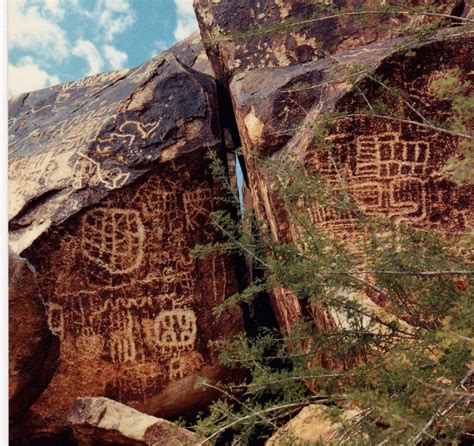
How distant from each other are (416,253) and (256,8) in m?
3.12

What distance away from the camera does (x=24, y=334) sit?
2.73 meters

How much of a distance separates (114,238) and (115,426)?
4.04ft

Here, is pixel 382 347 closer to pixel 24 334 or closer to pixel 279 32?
pixel 24 334

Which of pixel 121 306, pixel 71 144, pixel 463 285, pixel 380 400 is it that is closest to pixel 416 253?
pixel 380 400

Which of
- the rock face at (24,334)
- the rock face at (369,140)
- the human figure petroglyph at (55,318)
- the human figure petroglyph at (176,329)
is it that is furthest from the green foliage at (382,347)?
the human figure petroglyph at (55,318)

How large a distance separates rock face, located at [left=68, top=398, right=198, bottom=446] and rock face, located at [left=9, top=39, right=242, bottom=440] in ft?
2.19

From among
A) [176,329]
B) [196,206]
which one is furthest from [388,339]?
[196,206]

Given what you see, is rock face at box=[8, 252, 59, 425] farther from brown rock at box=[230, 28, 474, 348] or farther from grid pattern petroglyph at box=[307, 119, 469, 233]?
grid pattern petroglyph at box=[307, 119, 469, 233]

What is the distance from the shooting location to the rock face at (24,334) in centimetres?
271

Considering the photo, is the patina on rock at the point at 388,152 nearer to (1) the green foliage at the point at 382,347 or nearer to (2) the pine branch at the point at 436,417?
(1) the green foliage at the point at 382,347

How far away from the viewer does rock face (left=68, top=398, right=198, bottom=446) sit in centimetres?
357

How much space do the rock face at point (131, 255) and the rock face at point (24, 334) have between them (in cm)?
162

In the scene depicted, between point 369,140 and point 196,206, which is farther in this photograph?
point 196,206

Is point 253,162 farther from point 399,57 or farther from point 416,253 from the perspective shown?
point 416,253
